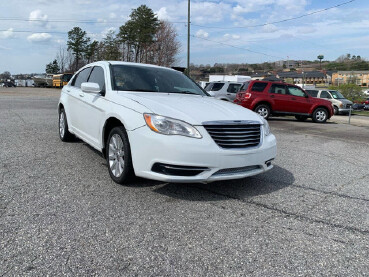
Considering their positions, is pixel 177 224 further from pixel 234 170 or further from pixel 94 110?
pixel 94 110

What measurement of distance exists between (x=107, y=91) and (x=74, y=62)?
7673 cm

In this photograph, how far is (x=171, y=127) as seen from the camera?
11.6 feet

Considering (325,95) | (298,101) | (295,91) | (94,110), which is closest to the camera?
(94,110)

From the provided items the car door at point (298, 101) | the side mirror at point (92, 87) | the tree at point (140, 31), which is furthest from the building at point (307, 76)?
the side mirror at point (92, 87)

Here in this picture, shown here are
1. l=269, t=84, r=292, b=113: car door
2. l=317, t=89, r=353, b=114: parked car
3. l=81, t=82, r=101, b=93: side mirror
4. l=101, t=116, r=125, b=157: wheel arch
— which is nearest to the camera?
l=101, t=116, r=125, b=157: wheel arch

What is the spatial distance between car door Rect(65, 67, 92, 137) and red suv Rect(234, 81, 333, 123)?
368 inches

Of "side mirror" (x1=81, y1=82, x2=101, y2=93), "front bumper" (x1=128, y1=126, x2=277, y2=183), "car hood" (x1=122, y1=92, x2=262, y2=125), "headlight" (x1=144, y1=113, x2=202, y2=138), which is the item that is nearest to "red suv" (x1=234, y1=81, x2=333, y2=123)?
"car hood" (x1=122, y1=92, x2=262, y2=125)

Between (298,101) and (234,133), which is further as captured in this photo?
(298,101)

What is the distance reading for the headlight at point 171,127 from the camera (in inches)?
139

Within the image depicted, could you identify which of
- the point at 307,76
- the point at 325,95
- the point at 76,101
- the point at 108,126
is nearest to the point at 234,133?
the point at 108,126

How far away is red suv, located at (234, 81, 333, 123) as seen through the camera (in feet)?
47.3

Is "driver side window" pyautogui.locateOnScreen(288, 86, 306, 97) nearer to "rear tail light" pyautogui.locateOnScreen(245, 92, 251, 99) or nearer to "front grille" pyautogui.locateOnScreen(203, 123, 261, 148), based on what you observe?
"rear tail light" pyautogui.locateOnScreen(245, 92, 251, 99)

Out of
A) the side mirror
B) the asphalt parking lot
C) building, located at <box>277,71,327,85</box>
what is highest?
building, located at <box>277,71,327,85</box>

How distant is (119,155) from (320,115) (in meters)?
13.0
